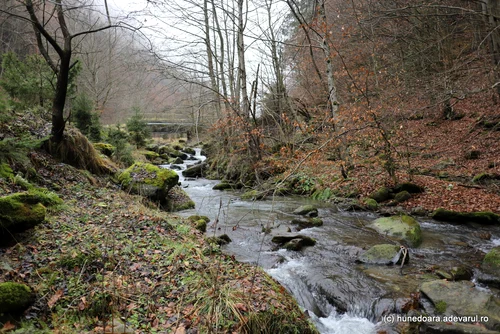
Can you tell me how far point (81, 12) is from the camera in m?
7.44

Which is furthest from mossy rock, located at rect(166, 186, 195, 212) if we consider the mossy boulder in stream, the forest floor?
the mossy boulder in stream

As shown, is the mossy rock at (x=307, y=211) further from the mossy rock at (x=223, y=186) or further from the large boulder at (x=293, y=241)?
the mossy rock at (x=223, y=186)

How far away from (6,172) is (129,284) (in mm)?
4134

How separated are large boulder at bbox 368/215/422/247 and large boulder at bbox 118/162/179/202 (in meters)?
6.62

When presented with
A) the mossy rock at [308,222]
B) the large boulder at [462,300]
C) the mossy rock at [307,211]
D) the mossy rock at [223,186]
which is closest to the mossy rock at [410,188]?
the mossy rock at [307,211]

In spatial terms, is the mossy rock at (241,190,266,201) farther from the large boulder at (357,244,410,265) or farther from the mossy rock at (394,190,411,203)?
the mossy rock at (394,190,411,203)

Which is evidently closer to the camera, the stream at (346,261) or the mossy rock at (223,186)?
the stream at (346,261)

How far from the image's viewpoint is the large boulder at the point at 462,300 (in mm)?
3811

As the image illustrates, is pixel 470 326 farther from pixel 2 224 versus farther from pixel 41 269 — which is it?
pixel 2 224

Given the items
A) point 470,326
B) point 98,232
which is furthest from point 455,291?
point 98,232

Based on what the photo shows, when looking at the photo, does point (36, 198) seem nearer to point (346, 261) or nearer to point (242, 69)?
point (346, 261)

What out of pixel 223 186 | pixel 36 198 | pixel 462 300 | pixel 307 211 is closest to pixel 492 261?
pixel 462 300

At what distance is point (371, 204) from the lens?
31.9ft

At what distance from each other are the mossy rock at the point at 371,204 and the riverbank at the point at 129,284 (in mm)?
6253
